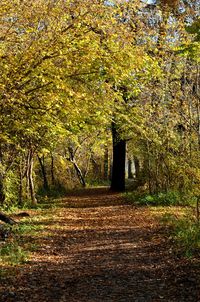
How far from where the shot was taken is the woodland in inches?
388

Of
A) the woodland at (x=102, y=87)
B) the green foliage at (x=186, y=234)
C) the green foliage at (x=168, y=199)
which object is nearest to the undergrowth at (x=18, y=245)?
the woodland at (x=102, y=87)

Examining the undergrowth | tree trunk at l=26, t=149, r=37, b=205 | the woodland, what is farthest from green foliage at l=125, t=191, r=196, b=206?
the undergrowth

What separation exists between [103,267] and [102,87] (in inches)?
222

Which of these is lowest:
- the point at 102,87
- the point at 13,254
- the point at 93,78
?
the point at 13,254

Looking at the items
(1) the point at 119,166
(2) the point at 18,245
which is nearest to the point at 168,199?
(2) the point at 18,245

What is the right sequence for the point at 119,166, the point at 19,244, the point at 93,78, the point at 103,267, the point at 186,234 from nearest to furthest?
the point at 103,267 → the point at 186,234 → the point at 19,244 → the point at 93,78 → the point at 119,166

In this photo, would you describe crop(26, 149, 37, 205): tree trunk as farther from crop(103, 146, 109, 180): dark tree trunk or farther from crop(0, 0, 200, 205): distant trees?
crop(103, 146, 109, 180): dark tree trunk

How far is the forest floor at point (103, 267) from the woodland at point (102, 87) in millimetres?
244

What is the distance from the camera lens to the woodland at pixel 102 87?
388 inches

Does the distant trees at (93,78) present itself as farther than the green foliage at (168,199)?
No

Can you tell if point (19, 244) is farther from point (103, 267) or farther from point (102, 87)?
point (102, 87)

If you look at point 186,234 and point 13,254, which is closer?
point 13,254

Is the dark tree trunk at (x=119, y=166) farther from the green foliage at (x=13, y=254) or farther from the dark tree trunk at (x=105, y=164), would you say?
the dark tree trunk at (x=105, y=164)

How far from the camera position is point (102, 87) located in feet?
40.0
